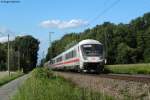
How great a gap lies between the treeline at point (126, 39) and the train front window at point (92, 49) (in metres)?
71.3

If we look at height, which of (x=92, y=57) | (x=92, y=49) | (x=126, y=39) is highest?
(x=126, y=39)

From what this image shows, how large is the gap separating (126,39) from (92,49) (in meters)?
92.7

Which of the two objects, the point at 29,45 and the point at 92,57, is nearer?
the point at 92,57

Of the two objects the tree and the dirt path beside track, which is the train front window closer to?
the dirt path beside track

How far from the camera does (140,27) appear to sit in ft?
477

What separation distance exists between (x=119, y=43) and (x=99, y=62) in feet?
301

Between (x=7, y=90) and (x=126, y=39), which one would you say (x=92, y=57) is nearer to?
(x=7, y=90)

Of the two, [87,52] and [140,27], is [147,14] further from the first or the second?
[87,52]

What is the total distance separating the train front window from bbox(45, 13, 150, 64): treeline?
71.3 m

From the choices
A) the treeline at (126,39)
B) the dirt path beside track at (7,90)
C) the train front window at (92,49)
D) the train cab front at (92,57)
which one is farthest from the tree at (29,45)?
the dirt path beside track at (7,90)

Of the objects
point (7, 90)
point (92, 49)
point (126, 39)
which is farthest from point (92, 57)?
point (126, 39)

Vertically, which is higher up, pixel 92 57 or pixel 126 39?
pixel 126 39

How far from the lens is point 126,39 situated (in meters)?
138

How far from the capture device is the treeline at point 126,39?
413 ft
